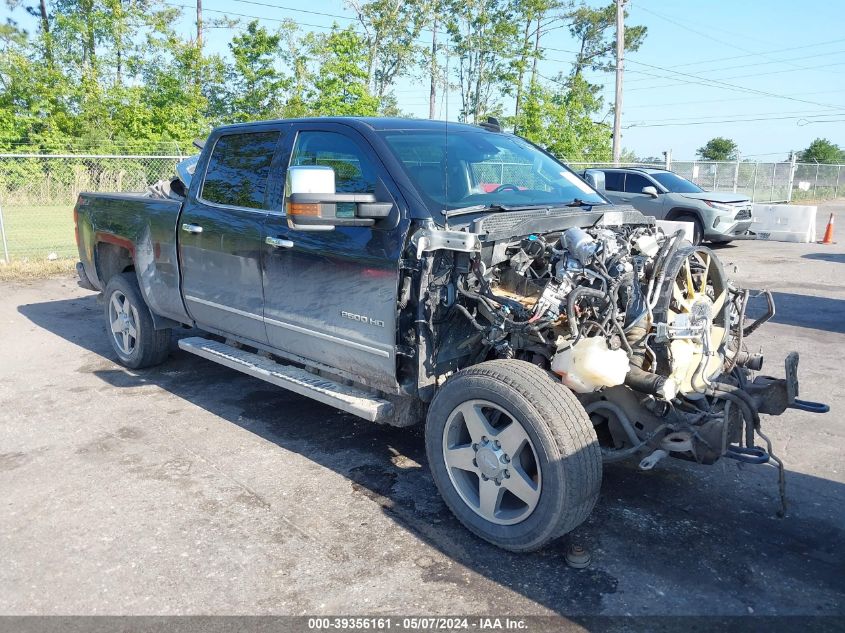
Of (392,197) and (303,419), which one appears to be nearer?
(392,197)

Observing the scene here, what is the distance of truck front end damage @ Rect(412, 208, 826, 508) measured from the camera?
337cm

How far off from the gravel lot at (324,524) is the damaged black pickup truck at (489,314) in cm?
36

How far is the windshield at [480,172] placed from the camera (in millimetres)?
4031

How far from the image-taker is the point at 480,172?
14.6 feet

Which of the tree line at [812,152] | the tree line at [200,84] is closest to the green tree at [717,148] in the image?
the tree line at [812,152]

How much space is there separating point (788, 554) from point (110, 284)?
18.6 feet

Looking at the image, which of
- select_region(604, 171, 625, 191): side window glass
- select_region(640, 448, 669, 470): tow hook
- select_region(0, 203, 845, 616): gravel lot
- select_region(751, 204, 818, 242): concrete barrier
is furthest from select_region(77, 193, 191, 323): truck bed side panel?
select_region(751, 204, 818, 242): concrete barrier

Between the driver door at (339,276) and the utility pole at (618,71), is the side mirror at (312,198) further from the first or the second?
the utility pole at (618,71)

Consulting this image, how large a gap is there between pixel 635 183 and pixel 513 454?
13341 mm

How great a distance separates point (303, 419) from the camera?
515 centimetres

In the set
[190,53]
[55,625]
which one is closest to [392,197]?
[55,625]

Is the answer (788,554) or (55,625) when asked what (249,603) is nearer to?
(55,625)

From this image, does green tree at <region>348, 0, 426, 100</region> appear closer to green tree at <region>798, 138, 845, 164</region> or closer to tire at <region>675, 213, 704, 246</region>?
tire at <region>675, 213, 704, 246</region>

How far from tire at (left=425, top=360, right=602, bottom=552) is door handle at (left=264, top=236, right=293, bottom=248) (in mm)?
1459
